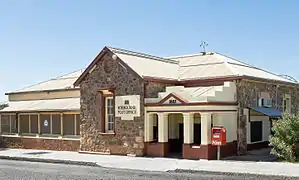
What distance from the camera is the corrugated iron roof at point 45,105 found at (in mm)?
25750

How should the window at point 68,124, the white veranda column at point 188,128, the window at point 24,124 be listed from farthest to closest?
1. the window at point 24,124
2. the window at point 68,124
3. the white veranda column at point 188,128

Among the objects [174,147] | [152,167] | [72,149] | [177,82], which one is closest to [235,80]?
[177,82]

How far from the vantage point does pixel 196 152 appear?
19.2 m

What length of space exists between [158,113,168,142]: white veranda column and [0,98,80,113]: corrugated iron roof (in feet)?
20.5

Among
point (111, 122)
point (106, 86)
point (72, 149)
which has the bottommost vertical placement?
point (72, 149)

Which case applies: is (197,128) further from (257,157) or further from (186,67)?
(186,67)

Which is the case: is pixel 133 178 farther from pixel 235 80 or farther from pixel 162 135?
pixel 235 80

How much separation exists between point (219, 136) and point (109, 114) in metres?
6.88

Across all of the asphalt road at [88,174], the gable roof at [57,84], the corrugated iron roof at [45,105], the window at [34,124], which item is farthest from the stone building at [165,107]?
the asphalt road at [88,174]

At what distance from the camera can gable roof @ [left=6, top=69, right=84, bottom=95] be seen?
29.7 metres

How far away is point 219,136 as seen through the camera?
18.4 meters

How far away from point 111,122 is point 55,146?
17.0ft

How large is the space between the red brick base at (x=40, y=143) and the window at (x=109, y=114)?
272cm

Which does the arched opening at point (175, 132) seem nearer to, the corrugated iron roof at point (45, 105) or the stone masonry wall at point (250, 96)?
the stone masonry wall at point (250, 96)
